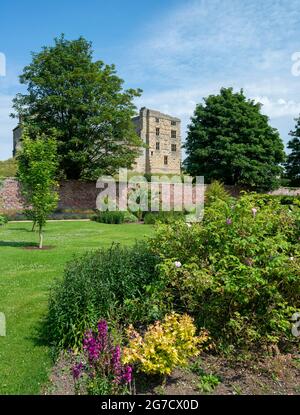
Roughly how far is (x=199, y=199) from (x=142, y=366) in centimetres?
2599

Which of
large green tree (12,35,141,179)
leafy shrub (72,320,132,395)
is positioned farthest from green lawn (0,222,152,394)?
large green tree (12,35,141,179)

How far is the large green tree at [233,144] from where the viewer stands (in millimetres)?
31938

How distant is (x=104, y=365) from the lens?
11.9 ft

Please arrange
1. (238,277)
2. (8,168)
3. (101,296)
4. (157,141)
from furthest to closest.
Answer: (157,141)
(8,168)
(101,296)
(238,277)

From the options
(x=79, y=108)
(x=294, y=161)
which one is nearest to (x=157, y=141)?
(x=294, y=161)

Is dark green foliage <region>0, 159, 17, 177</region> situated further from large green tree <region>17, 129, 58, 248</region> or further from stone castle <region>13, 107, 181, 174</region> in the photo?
large green tree <region>17, 129, 58, 248</region>

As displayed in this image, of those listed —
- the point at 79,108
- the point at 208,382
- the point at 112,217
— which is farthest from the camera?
the point at 79,108

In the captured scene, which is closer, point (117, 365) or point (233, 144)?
point (117, 365)

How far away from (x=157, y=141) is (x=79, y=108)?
71.9 feet

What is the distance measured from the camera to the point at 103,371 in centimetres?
360

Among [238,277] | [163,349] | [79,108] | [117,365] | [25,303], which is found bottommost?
[25,303]

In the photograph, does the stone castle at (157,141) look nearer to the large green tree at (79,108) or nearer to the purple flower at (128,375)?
the large green tree at (79,108)

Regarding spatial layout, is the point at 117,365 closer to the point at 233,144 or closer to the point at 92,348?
the point at 92,348
